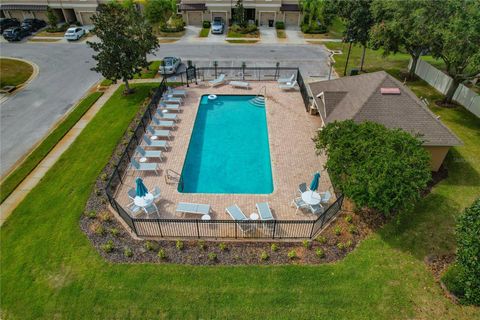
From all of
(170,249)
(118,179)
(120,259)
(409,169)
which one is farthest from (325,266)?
(118,179)

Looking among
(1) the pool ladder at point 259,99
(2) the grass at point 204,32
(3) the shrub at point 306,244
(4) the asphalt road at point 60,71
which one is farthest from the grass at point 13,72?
(3) the shrub at point 306,244

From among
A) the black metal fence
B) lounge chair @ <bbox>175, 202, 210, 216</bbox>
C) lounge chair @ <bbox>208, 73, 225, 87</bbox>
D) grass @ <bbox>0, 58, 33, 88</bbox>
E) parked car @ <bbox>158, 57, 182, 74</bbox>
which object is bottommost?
the black metal fence

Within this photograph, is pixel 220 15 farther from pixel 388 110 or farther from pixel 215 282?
pixel 215 282

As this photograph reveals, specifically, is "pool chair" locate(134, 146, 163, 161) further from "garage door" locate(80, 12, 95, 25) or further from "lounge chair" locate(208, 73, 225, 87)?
"garage door" locate(80, 12, 95, 25)

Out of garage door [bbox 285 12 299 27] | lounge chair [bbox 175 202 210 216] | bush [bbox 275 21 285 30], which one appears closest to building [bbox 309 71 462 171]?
lounge chair [bbox 175 202 210 216]

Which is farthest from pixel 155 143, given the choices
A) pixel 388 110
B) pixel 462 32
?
pixel 462 32
